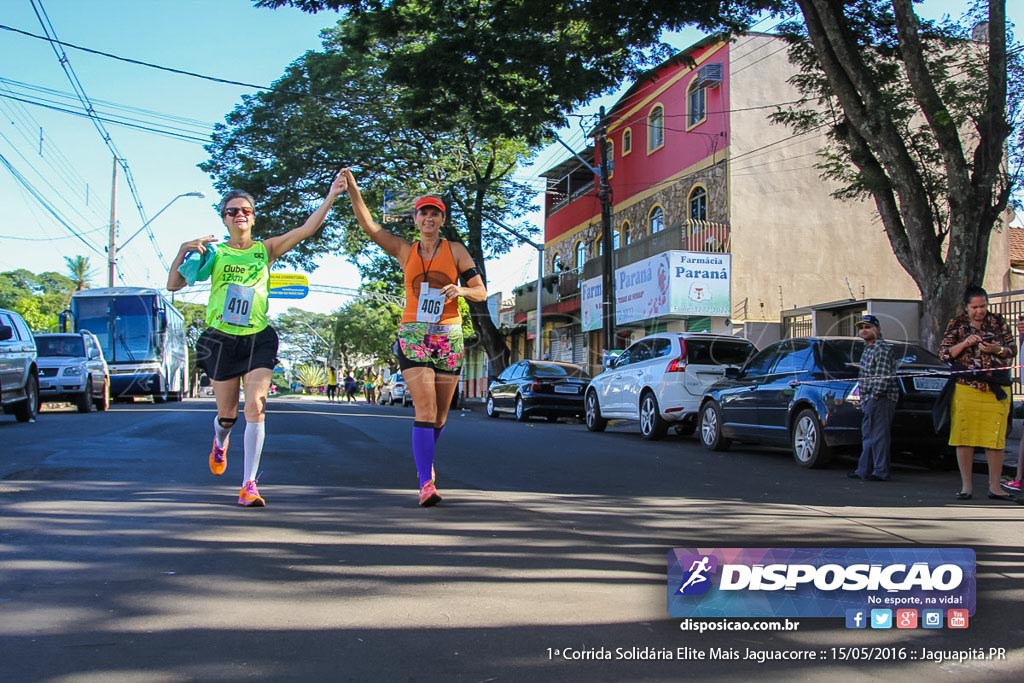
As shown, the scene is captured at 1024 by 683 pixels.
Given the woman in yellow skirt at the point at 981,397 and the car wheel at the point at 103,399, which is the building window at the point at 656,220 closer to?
the car wheel at the point at 103,399

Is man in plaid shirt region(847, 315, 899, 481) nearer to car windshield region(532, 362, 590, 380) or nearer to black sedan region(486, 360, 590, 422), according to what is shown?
black sedan region(486, 360, 590, 422)

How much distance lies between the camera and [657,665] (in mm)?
3232

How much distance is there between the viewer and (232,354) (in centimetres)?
603

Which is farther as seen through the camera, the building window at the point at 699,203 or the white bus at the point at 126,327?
the white bus at the point at 126,327

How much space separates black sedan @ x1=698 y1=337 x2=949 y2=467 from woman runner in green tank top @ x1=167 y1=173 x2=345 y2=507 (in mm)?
6194

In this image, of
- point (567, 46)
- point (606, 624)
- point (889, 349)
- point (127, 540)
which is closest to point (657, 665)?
point (606, 624)

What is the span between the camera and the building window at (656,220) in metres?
27.7

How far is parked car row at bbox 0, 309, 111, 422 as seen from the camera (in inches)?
572

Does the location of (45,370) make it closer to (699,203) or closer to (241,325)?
(241,325)

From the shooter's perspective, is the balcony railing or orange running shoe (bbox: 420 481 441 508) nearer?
orange running shoe (bbox: 420 481 441 508)

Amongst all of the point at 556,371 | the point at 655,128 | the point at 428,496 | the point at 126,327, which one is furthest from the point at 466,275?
the point at 126,327

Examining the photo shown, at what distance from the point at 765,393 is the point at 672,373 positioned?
8.75 feet

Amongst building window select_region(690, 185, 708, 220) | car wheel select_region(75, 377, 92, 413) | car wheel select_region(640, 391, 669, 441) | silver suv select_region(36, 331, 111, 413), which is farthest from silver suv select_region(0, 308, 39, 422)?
building window select_region(690, 185, 708, 220)

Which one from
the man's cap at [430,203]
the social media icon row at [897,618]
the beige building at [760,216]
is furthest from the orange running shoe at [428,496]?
the beige building at [760,216]
